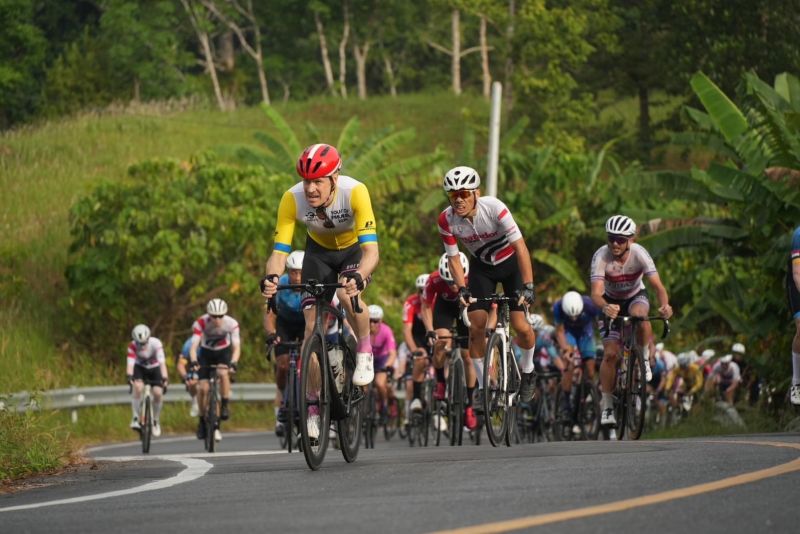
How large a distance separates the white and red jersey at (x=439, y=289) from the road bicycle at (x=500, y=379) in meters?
3.02

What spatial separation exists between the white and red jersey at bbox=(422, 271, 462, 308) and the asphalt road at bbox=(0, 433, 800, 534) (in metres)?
6.20

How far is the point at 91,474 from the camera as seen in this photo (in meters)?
11.8

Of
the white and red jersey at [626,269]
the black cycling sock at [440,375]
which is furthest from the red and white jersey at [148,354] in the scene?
the white and red jersey at [626,269]

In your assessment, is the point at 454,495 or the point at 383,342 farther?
the point at 383,342

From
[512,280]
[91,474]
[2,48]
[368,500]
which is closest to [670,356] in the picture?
[512,280]

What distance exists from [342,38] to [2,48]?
15023 millimetres

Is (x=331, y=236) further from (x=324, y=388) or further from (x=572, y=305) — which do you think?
(x=572, y=305)

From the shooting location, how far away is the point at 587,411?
21.1 meters

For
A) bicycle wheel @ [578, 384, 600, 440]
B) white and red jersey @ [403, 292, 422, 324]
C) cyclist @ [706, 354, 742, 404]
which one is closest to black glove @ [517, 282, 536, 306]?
bicycle wheel @ [578, 384, 600, 440]

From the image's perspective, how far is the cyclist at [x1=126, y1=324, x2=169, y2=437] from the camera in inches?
925

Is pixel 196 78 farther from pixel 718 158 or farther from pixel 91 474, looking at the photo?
pixel 91 474

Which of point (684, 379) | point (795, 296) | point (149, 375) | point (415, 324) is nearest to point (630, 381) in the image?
point (795, 296)

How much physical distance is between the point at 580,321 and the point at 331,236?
958 centimetres

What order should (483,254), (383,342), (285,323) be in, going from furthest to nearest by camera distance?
(383,342) → (285,323) → (483,254)
